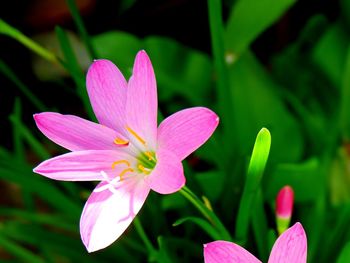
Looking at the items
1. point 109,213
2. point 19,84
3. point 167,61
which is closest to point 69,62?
point 19,84

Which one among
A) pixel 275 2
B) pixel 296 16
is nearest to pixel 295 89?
pixel 296 16

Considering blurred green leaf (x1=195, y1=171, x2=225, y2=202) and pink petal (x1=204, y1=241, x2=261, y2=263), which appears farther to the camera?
blurred green leaf (x1=195, y1=171, x2=225, y2=202)

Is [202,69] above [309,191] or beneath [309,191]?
above

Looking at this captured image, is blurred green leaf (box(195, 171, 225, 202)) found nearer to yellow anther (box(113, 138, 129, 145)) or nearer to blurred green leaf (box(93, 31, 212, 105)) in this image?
blurred green leaf (box(93, 31, 212, 105))

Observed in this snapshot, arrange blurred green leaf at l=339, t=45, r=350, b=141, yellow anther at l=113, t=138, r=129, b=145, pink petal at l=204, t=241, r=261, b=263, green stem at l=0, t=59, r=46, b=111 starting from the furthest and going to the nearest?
blurred green leaf at l=339, t=45, r=350, b=141, green stem at l=0, t=59, r=46, b=111, yellow anther at l=113, t=138, r=129, b=145, pink petal at l=204, t=241, r=261, b=263

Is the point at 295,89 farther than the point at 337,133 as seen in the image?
Yes

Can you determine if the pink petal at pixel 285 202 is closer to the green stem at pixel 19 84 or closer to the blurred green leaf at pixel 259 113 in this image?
the blurred green leaf at pixel 259 113

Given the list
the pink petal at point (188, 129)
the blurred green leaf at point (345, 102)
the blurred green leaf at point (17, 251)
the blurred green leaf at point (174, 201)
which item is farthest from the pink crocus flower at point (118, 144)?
the blurred green leaf at point (345, 102)

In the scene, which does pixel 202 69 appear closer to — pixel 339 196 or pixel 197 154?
pixel 197 154

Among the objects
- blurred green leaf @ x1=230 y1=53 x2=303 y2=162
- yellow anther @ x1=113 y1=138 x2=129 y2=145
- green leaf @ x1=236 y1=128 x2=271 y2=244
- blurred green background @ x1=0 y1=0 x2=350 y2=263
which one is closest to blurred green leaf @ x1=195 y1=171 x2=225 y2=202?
blurred green background @ x1=0 y1=0 x2=350 y2=263
